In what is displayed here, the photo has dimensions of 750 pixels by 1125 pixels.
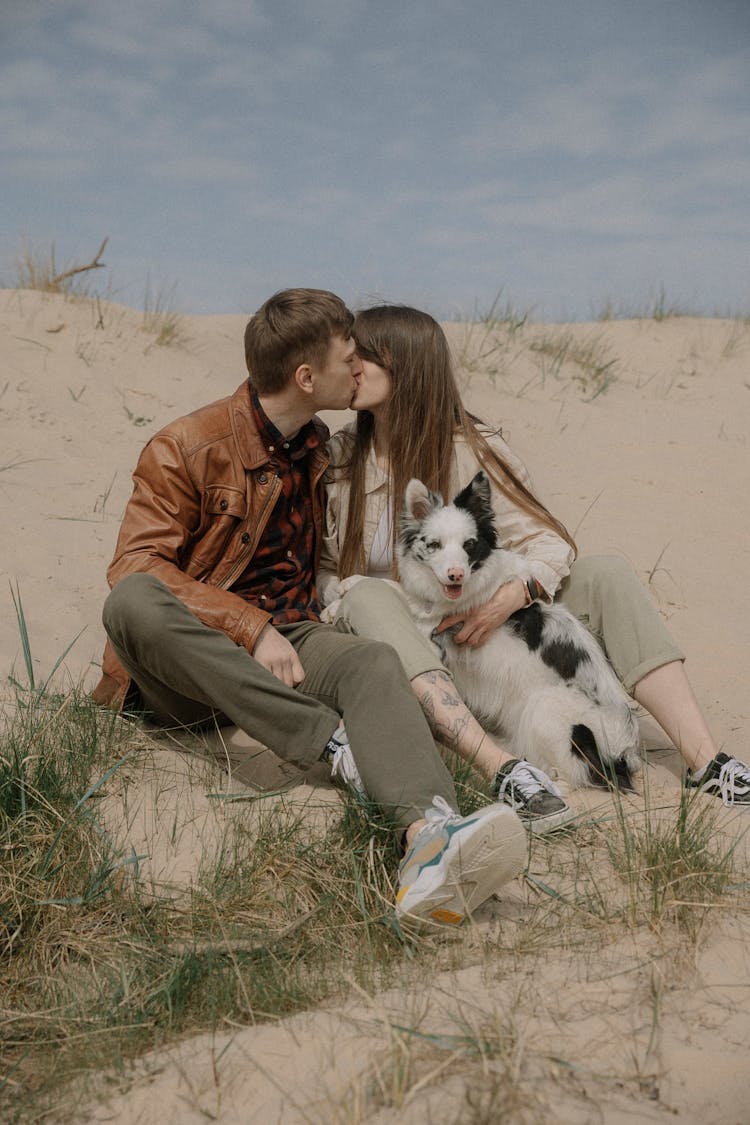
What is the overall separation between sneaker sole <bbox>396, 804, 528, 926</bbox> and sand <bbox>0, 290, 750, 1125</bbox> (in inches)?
5.0

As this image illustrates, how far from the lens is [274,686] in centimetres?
316

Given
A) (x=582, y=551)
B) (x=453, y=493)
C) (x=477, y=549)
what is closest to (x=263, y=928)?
(x=477, y=549)

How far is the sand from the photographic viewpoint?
1.95m

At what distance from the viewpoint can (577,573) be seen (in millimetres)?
4109

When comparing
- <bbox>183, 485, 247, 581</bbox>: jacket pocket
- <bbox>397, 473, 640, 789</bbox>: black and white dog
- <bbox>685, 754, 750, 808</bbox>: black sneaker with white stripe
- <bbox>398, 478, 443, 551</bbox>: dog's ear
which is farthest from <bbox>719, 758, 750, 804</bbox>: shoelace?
<bbox>183, 485, 247, 581</bbox>: jacket pocket

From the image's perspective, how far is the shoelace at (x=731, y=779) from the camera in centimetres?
343

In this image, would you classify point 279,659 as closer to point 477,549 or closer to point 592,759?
point 477,549

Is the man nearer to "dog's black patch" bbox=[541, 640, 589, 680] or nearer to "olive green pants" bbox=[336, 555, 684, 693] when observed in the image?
"olive green pants" bbox=[336, 555, 684, 693]

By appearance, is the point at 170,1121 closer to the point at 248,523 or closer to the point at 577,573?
the point at 248,523

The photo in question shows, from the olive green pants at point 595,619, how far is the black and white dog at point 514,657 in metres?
0.12

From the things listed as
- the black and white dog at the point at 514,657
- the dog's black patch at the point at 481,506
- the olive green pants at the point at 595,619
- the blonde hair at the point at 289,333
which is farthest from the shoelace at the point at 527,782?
the blonde hair at the point at 289,333

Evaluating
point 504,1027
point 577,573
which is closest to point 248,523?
point 577,573

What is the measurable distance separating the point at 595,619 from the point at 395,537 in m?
0.95

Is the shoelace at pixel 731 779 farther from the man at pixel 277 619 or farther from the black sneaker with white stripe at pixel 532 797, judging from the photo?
the man at pixel 277 619
